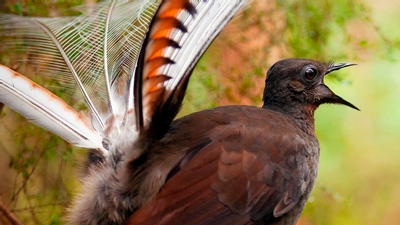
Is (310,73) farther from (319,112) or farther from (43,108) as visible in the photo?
(319,112)

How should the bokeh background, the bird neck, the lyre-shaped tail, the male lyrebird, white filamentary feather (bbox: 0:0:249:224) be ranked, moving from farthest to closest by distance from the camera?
the bokeh background < the bird neck < white filamentary feather (bbox: 0:0:249:224) < the male lyrebird < the lyre-shaped tail

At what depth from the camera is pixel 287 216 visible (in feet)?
8.74

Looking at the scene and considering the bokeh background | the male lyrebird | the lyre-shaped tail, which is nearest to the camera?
the lyre-shaped tail

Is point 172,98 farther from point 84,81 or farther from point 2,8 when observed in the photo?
point 2,8

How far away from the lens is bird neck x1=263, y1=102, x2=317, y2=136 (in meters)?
3.07

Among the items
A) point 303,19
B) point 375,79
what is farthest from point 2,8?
point 375,79

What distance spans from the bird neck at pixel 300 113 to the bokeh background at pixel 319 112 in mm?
501

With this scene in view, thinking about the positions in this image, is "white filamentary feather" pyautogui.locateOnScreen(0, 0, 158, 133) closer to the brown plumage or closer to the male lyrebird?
the male lyrebird

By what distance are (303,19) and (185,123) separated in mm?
1753

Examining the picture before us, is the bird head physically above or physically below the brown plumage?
above

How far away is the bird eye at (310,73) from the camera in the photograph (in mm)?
3119

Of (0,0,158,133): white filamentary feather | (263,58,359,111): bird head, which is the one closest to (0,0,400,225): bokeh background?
(0,0,158,133): white filamentary feather

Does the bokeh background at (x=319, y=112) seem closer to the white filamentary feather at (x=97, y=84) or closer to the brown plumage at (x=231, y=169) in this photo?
the white filamentary feather at (x=97, y=84)

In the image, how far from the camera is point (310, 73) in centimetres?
312
